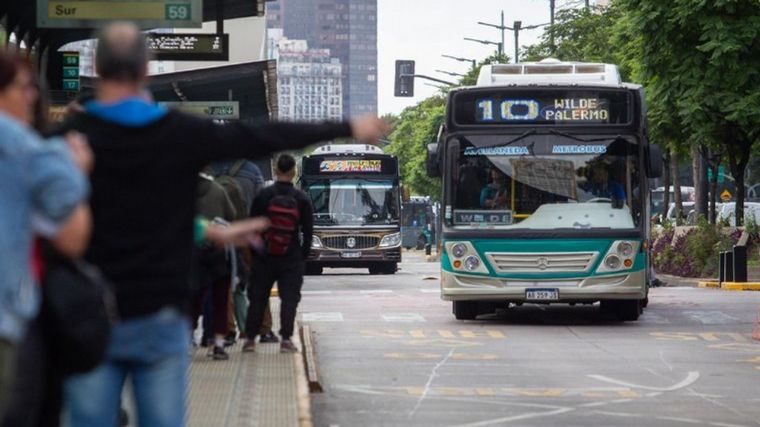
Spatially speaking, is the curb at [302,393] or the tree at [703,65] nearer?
the curb at [302,393]

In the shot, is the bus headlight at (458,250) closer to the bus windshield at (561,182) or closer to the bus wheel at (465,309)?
the bus windshield at (561,182)

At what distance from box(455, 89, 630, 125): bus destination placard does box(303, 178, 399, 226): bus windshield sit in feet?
63.4

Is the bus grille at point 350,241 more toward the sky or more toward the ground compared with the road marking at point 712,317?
more toward the sky

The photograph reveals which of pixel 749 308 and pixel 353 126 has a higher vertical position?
pixel 353 126

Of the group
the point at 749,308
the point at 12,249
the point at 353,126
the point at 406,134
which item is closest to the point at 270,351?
the point at 353,126

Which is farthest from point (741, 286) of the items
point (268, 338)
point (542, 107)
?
point (268, 338)

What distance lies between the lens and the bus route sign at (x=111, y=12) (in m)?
18.7

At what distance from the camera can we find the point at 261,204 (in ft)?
47.3

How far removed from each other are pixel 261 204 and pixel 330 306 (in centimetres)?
1112

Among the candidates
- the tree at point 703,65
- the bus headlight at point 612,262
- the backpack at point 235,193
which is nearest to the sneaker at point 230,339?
the backpack at point 235,193

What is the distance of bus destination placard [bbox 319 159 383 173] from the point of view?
41.0m

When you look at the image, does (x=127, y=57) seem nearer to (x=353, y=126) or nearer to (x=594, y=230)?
(x=353, y=126)

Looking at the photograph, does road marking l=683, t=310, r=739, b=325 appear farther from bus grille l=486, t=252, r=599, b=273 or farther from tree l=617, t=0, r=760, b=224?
tree l=617, t=0, r=760, b=224

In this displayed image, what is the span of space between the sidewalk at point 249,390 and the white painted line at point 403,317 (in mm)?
7627
